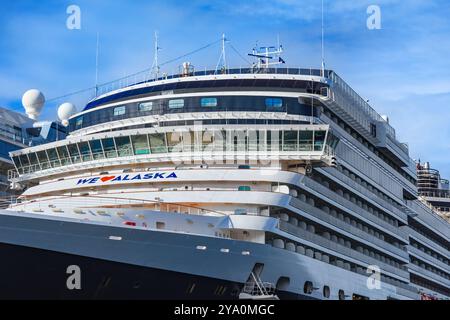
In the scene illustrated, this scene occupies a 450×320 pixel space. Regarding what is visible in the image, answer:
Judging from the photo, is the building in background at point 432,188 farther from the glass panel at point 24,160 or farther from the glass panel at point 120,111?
the glass panel at point 24,160

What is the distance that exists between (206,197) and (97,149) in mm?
6690

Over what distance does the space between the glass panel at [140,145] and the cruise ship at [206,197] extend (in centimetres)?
6

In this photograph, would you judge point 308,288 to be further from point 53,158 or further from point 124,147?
point 53,158

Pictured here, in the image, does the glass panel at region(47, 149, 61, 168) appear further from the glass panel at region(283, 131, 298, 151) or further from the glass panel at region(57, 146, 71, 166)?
the glass panel at region(283, 131, 298, 151)

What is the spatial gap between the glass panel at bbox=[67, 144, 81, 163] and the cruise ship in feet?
0.15

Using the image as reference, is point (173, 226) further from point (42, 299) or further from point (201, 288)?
point (42, 299)

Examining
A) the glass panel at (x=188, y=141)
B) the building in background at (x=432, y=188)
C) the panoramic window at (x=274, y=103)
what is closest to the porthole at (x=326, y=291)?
the glass panel at (x=188, y=141)

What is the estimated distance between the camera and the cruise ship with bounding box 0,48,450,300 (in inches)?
1082

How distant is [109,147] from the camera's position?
37062mm

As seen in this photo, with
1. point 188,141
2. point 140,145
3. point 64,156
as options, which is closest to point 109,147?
point 140,145

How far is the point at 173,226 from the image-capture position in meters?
30.7

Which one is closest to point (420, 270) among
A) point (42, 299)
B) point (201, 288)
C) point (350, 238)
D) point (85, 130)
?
point (350, 238)

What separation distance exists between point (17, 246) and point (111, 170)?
1143cm

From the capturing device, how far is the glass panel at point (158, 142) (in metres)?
36.0
